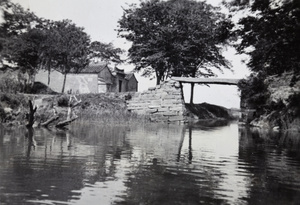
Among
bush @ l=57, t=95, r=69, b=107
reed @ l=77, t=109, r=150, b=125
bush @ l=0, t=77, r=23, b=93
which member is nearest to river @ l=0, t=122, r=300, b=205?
bush @ l=0, t=77, r=23, b=93

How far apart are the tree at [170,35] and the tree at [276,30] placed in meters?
35.2

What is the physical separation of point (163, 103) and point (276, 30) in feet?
83.0

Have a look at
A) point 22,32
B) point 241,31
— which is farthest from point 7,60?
point 241,31

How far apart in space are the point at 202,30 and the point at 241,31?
3690cm

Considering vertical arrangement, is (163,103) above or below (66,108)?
above

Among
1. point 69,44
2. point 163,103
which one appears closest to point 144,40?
point 69,44

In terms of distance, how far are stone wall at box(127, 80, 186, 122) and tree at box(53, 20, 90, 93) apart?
13339mm

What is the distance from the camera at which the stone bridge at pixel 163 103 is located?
1457 inches

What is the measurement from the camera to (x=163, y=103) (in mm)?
37625

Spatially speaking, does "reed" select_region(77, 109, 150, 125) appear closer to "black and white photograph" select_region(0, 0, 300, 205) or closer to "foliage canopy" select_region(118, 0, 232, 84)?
"black and white photograph" select_region(0, 0, 300, 205)

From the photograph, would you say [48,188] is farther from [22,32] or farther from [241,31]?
[22,32]

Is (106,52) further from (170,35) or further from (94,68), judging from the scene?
(170,35)

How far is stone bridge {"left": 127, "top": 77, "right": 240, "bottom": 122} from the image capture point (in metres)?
37.0

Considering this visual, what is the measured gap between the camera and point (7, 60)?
49625 millimetres
